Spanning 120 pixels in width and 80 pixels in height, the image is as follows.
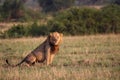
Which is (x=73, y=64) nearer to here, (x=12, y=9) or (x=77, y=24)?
(x=77, y=24)

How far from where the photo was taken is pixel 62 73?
9570 mm

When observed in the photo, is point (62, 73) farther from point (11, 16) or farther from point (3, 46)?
point (11, 16)

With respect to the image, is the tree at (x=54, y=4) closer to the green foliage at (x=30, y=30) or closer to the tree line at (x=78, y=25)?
the tree line at (x=78, y=25)

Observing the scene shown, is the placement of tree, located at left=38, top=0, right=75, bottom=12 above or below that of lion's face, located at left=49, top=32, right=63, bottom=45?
below

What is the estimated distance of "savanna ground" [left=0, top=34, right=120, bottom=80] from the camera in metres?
9.31

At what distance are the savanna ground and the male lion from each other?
221mm

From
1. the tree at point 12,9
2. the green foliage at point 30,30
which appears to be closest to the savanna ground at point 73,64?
the green foliage at point 30,30

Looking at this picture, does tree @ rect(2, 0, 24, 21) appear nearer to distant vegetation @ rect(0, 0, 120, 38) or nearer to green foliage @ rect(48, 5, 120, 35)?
distant vegetation @ rect(0, 0, 120, 38)

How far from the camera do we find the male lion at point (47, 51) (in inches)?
444

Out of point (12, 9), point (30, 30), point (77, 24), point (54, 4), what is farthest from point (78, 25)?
point (54, 4)

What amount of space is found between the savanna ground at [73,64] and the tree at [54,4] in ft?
111

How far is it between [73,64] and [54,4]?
40.7m

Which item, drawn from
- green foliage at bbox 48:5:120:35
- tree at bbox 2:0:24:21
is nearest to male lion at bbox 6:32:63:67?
green foliage at bbox 48:5:120:35

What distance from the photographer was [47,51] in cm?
1135
